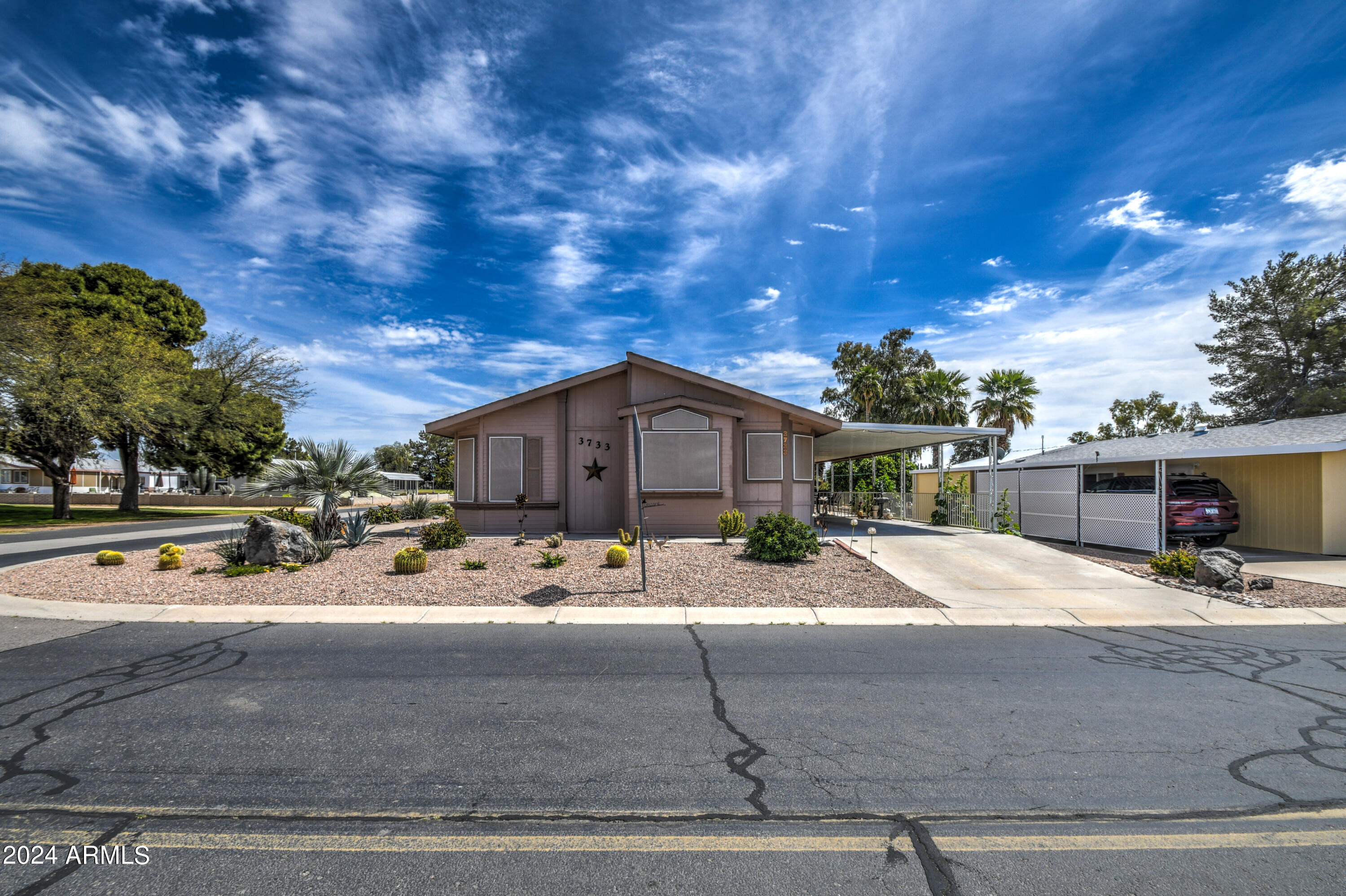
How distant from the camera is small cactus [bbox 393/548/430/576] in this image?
10.6 meters

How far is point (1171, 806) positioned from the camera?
11.5 ft

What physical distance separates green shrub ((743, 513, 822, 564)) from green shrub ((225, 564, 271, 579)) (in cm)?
896

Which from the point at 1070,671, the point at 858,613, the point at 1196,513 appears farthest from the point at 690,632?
the point at 1196,513

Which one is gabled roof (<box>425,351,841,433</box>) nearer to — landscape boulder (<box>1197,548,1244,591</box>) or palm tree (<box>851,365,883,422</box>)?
landscape boulder (<box>1197,548,1244,591</box>)

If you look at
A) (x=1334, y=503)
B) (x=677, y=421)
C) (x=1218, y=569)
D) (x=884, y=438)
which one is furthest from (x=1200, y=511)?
(x=677, y=421)

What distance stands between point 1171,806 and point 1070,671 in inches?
111

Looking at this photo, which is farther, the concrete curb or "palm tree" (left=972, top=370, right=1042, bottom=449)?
"palm tree" (left=972, top=370, right=1042, bottom=449)

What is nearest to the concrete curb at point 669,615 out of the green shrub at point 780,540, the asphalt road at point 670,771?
the asphalt road at point 670,771

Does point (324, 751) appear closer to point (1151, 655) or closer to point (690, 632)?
point (690, 632)

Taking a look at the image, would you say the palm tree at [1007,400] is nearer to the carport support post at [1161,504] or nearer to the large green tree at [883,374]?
the large green tree at [883,374]

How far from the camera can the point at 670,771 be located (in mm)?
3924

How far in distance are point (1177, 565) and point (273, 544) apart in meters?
16.8

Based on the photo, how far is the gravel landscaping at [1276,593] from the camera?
9.34 m

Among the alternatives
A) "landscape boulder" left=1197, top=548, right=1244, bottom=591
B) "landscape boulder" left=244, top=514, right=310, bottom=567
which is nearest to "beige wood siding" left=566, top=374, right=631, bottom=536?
"landscape boulder" left=244, top=514, right=310, bottom=567
